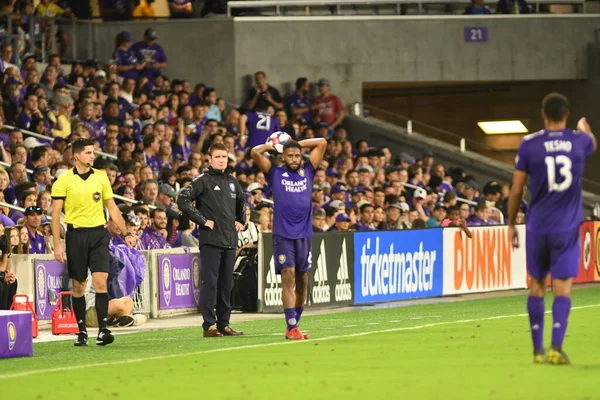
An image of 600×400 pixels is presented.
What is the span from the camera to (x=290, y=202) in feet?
48.4

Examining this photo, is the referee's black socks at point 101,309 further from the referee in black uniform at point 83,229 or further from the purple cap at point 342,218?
the purple cap at point 342,218

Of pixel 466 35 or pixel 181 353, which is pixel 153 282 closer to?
pixel 181 353

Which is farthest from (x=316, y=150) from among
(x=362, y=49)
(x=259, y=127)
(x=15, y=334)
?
(x=362, y=49)

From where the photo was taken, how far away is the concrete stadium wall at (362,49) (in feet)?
106

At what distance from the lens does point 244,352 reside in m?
12.6

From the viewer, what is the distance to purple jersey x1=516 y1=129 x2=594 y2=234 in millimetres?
10664

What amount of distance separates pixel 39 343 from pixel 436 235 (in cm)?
986

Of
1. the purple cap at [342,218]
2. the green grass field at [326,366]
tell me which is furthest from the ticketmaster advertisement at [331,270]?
the green grass field at [326,366]

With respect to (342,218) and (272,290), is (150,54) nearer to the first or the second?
(342,218)

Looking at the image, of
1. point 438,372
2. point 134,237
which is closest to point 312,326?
point 134,237

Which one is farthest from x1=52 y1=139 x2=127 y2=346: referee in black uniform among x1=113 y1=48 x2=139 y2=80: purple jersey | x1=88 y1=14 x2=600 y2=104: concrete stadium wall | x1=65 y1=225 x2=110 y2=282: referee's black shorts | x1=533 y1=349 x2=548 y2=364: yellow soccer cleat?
x1=88 y1=14 x2=600 y2=104: concrete stadium wall

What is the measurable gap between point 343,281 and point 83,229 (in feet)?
26.1

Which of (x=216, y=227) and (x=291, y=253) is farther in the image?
(x=216, y=227)

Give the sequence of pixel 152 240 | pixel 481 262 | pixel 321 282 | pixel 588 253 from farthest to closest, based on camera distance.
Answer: pixel 588 253, pixel 481 262, pixel 321 282, pixel 152 240
